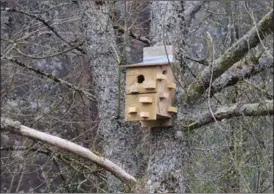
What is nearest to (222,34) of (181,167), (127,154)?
(127,154)

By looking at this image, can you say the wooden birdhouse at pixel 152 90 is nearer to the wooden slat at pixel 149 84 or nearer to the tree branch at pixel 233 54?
the wooden slat at pixel 149 84

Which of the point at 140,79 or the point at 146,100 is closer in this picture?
the point at 146,100

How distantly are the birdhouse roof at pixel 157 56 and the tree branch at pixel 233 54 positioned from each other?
195 millimetres

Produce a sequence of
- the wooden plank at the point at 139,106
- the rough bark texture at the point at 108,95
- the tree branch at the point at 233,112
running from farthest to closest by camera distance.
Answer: the rough bark texture at the point at 108,95, the wooden plank at the point at 139,106, the tree branch at the point at 233,112

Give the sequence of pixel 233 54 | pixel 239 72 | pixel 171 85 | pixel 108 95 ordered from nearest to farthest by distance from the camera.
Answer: pixel 233 54
pixel 239 72
pixel 171 85
pixel 108 95

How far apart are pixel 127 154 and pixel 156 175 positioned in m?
0.76

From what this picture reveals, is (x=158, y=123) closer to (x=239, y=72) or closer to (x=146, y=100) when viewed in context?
(x=146, y=100)

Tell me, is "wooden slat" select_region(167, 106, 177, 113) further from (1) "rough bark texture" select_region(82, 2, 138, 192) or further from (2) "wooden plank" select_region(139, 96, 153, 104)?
(1) "rough bark texture" select_region(82, 2, 138, 192)

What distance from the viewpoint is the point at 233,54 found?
2664 millimetres

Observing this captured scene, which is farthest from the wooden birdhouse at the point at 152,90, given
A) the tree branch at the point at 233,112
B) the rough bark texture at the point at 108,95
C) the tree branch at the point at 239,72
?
the rough bark texture at the point at 108,95

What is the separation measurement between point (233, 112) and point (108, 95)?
132 cm

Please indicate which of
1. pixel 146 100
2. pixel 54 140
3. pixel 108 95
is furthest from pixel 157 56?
pixel 108 95

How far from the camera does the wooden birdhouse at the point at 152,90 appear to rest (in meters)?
2.82

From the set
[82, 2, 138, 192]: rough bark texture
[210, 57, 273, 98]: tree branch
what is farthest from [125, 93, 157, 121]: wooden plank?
[82, 2, 138, 192]: rough bark texture
